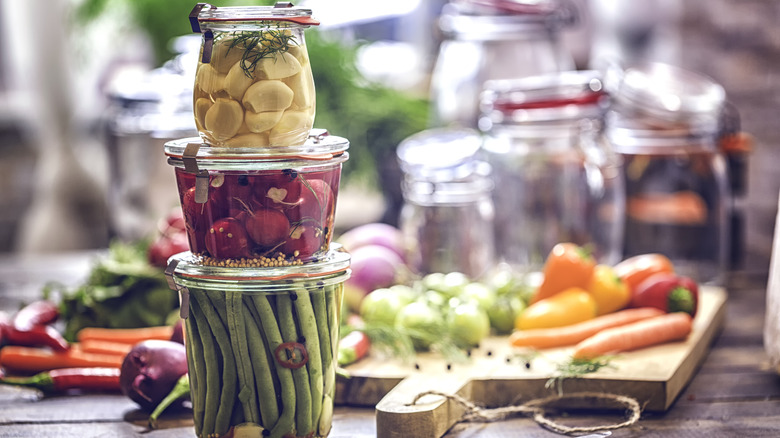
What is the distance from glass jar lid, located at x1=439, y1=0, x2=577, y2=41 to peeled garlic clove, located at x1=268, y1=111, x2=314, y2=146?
92 centimetres

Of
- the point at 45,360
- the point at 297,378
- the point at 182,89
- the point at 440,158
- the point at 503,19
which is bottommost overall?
the point at 45,360

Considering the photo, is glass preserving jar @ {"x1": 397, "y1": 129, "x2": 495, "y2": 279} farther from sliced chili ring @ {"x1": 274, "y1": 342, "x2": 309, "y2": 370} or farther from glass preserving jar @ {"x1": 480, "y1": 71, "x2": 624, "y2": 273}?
sliced chili ring @ {"x1": 274, "y1": 342, "x2": 309, "y2": 370}

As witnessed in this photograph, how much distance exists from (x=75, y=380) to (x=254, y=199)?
1.61 feet

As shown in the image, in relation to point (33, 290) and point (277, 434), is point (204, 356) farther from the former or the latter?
point (33, 290)

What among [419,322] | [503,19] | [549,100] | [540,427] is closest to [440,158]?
[549,100]

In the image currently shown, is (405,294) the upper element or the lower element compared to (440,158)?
lower

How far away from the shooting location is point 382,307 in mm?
1320

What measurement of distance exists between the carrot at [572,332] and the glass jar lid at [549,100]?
1.23 ft

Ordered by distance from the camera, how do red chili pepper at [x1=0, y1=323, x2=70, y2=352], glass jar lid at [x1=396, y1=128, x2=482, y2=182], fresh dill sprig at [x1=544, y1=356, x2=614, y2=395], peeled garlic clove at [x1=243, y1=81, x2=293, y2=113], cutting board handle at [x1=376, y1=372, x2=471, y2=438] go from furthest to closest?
1. glass jar lid at [x1=396, y1=128, x2=482, y2=182]
2. red chili pepper at [x1=0, y1=323, x2=70, y2=352]
3. fresh dill sprig at [x1=544, y1=356, x2=614, y2=395]
4. cutting board handle at [x1=376, y1=372, x2=471, y2=438]
5. peeled garlic clove at [x1=243, y1=81, x2=293, y2=113]

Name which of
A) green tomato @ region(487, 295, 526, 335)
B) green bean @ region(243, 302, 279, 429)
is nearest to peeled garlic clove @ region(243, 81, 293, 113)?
green bean @ region(243, 302, 279, 429)

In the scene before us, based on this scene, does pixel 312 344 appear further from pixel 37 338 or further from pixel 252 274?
pixel 37 338

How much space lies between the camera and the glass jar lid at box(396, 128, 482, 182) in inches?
58.1

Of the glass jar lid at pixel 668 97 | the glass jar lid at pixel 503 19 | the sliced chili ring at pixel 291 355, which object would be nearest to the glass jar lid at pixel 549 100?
the glass jar lid at pixel 668 97

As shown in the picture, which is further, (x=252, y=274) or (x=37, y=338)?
(x=37, y=338)
